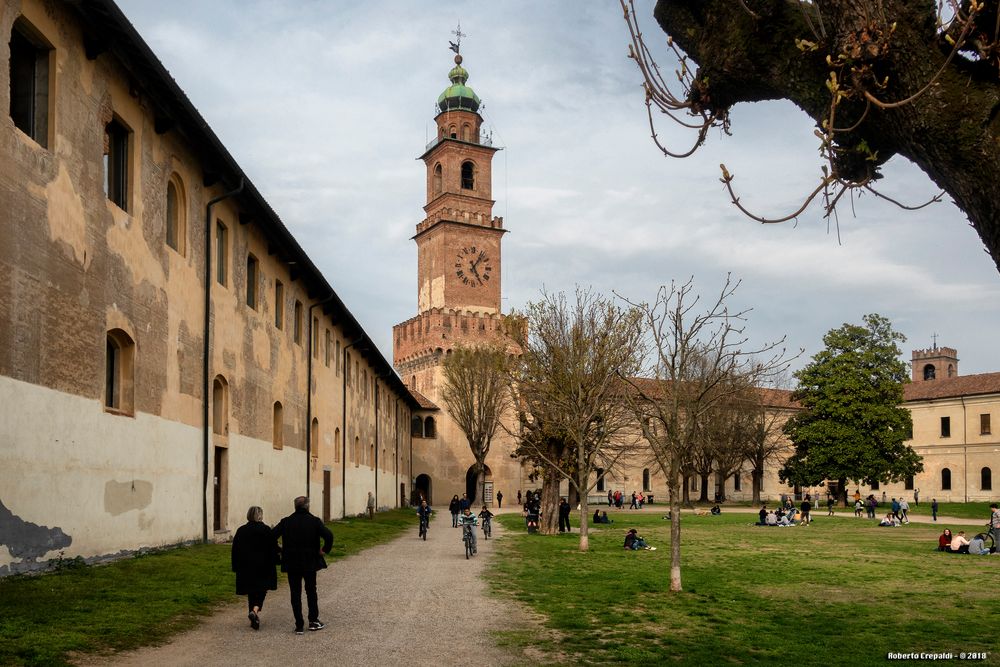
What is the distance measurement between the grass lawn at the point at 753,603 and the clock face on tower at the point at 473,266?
5174 centimetres

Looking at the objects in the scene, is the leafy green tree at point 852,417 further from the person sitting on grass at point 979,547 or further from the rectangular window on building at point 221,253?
the rectangular window on building at point 221,253

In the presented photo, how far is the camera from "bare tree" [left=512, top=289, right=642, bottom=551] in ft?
92.3

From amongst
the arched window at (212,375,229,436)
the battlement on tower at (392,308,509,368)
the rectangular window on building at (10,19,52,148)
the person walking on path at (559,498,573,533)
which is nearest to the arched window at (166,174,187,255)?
the arched window at (212,375,229,436)

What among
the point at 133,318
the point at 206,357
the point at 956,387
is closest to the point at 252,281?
the point at 206,357

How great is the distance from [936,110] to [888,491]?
279ft

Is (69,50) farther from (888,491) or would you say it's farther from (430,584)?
(888,491)

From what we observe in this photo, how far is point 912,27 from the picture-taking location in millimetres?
5098

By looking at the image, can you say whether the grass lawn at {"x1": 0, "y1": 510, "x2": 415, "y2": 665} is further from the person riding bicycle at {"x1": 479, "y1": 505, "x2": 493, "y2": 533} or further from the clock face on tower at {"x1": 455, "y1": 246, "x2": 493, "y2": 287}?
the clock face on tower at {"x1": 455, "y1": 246, "x2": 493, "y2": 287}

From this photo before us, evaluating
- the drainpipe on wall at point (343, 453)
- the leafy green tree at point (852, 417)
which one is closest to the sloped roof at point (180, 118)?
the drainpipe on wall at point (343, 453)

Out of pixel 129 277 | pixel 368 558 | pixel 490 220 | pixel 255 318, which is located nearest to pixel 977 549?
pixel 368 558

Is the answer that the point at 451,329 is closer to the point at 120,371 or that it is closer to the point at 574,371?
the point at 574,371

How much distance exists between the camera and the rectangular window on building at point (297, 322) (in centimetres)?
2947

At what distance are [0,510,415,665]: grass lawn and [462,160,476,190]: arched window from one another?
65.3 meters

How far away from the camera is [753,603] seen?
14094 mm
